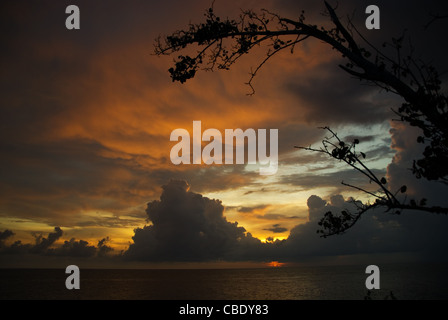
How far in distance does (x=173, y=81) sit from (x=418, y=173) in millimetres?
3970
